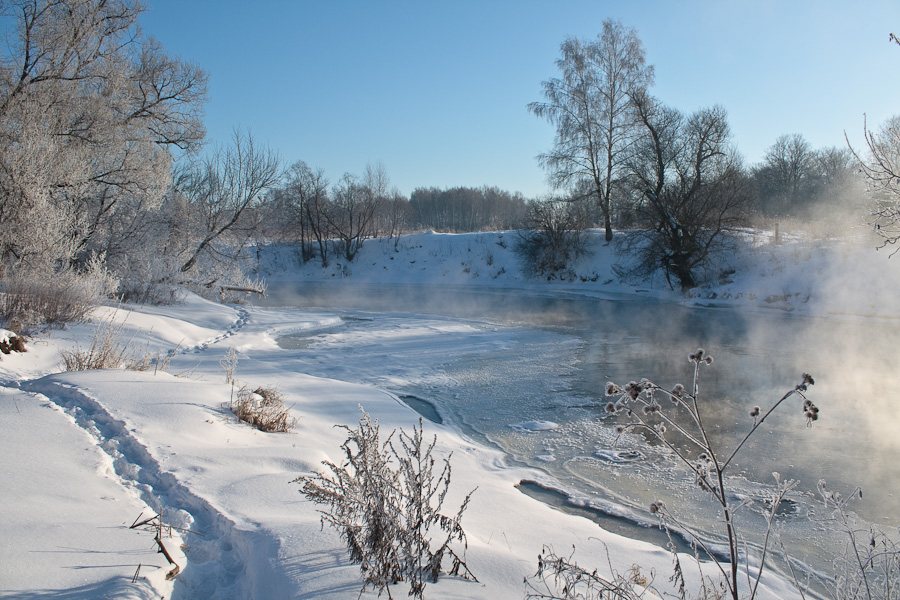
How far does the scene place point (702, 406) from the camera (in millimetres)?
7254

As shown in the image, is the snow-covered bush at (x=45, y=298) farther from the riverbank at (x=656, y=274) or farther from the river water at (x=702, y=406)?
the riverbank at (x=656, y=274)

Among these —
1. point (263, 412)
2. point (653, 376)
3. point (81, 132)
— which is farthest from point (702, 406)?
point (81, 132)

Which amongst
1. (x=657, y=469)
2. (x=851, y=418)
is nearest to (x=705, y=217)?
(x=851, y=418)

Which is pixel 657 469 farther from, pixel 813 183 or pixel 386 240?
pixel 813 183

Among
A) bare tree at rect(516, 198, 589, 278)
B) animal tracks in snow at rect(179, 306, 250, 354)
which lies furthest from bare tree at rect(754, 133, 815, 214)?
animal tracks in snow at rect(179, 306, 250, 354)

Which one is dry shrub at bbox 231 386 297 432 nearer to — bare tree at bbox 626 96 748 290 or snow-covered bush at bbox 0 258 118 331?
snow-covered bush at bbox 0 258 118 331

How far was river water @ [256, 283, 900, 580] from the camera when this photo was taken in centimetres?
470

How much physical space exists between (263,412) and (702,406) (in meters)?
5.49

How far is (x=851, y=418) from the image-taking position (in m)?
6.66

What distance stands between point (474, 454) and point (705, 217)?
17905 mm

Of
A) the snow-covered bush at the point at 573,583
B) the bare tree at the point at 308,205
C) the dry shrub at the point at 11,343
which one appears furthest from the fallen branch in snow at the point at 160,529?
the bare tree at the point at 308,205

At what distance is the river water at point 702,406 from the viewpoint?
4.70 metres

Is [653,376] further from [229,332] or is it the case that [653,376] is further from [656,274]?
[656,274]

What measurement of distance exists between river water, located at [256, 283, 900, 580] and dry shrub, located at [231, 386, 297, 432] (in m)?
2.13
